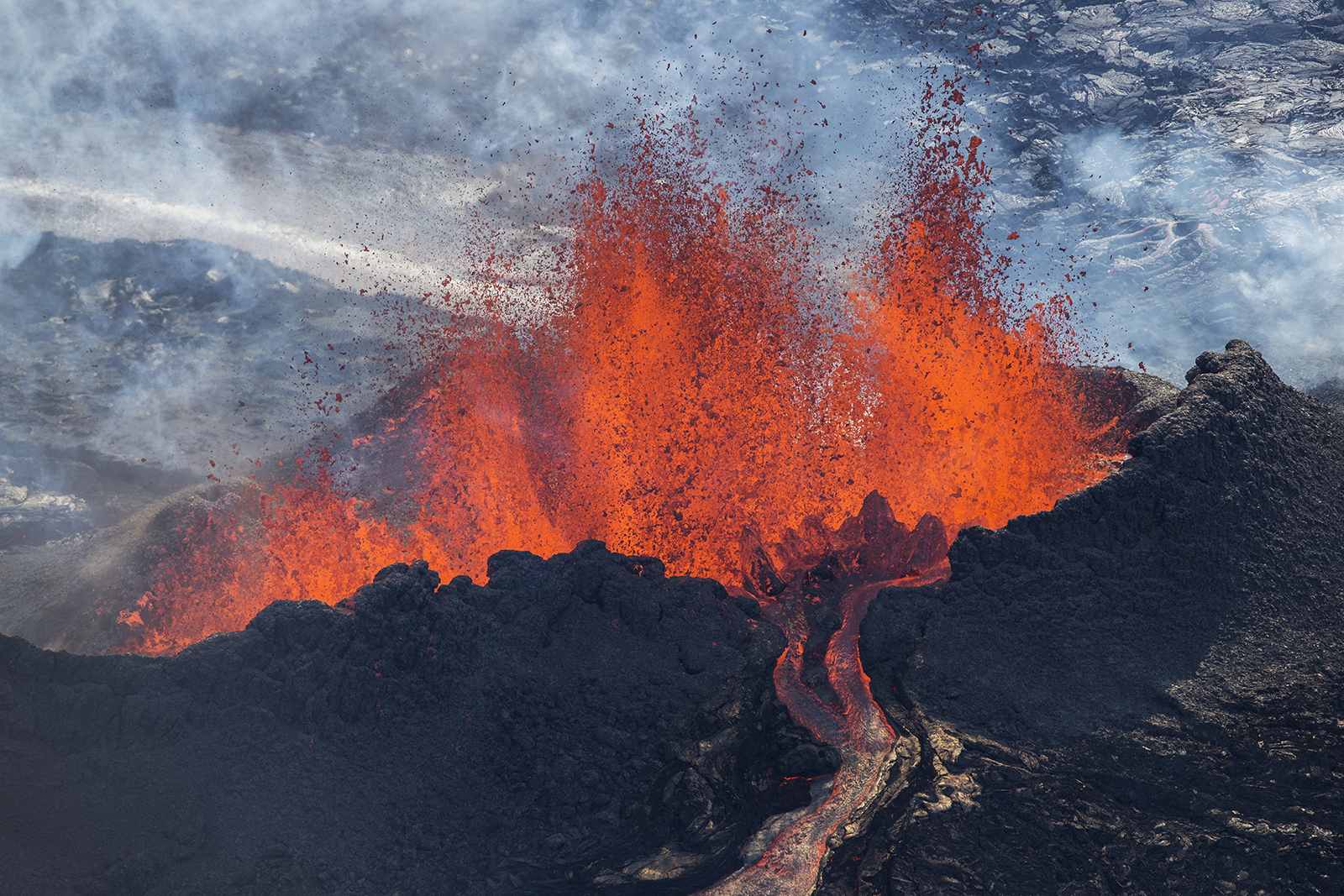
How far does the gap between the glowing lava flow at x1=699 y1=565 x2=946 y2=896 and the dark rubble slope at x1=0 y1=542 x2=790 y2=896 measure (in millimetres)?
253

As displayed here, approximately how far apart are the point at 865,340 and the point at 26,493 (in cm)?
1189

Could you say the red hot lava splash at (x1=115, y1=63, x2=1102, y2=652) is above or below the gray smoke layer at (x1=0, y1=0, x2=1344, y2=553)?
below

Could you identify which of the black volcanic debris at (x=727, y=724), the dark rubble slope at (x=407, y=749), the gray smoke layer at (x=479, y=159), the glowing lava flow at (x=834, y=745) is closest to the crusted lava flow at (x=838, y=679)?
the glowing lava flow at (x=834, y=745)

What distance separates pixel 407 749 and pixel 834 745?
362 centimetres

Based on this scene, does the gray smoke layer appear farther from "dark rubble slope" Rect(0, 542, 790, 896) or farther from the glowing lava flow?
the glowing lava flow

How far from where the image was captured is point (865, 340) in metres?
12.0

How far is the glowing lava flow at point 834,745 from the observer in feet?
21.2

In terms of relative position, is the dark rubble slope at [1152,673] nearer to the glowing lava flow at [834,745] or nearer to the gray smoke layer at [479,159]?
the glowing lava flow at [834,745]

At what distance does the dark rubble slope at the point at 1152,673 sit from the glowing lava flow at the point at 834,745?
30 centimetres

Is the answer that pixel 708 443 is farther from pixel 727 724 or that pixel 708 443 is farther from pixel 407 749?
pixel 407 749

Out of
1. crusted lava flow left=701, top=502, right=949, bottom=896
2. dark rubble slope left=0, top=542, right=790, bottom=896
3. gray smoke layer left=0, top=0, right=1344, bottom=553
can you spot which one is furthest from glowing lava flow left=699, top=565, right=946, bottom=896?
gray smoke layer left=0, top=0, right=1344, bottom=553

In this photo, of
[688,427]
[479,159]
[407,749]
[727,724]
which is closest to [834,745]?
[727,724]

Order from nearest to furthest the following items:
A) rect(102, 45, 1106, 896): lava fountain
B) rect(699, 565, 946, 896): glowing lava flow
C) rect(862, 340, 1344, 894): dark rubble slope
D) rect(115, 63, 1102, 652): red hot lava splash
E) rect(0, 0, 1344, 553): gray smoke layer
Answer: rect(862, 340, 1344, 894): dark rubble slope, rect(699, 565, 946, 896): glowing lava flow, rect(102, 45, 1106, 896): lava fountain, rect(115, 63, 1102, 652): red hot lava splash, rect(0, 0, 1344, 553): gray smoke layer

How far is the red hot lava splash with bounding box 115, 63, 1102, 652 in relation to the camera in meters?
10.3
